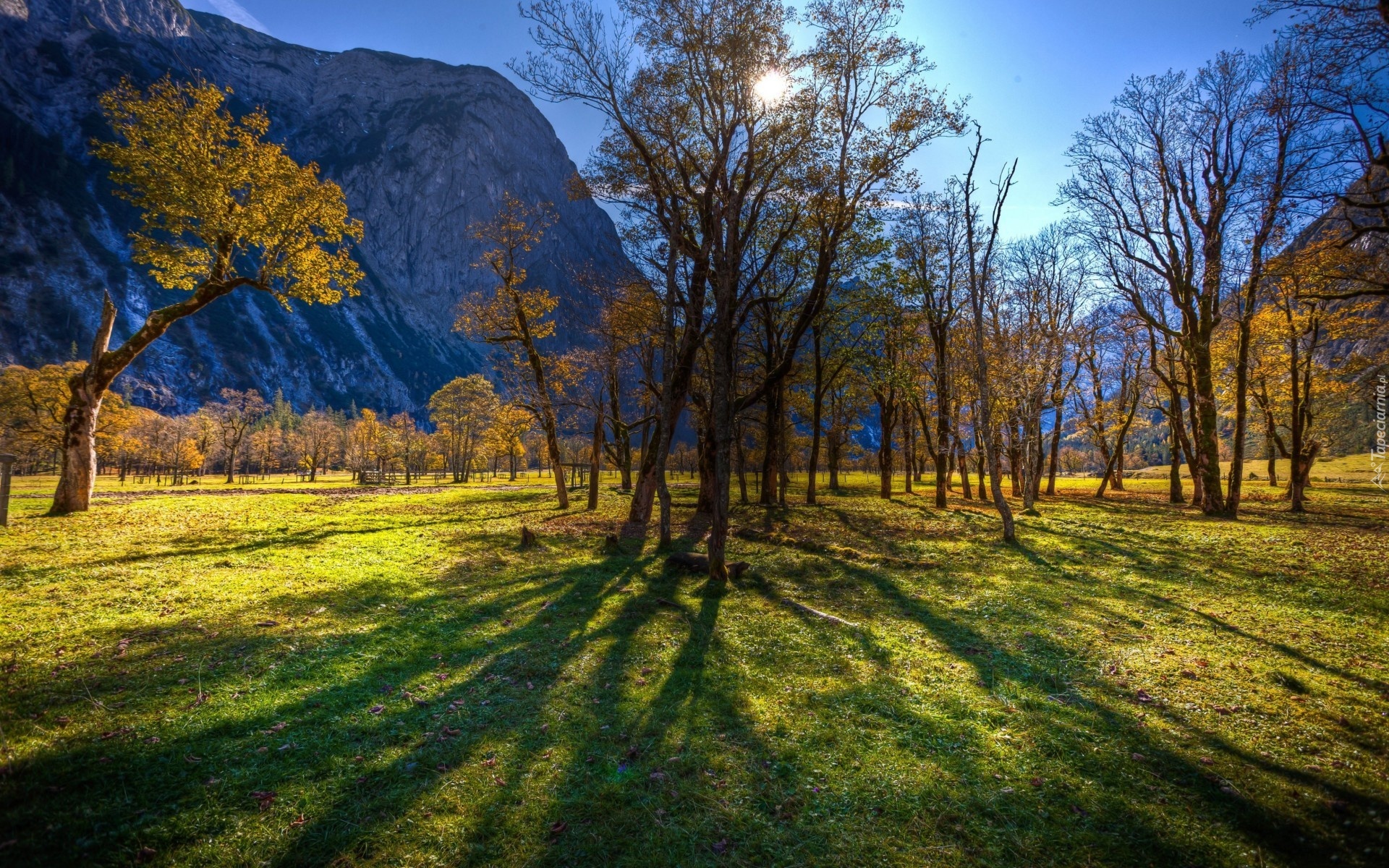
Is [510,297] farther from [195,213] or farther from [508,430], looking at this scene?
[508,430]

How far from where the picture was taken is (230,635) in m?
7.91

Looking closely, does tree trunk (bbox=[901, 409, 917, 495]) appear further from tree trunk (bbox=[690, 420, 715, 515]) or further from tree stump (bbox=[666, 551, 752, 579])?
tree stump (bbox=[666, 551, 752, 579])

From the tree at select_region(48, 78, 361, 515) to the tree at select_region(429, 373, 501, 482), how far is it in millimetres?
41855

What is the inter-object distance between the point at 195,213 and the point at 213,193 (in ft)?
4.43

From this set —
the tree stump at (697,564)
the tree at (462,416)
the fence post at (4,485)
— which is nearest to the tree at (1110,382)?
the tree stump at (697,564)

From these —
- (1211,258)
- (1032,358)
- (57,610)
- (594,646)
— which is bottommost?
(594,646)

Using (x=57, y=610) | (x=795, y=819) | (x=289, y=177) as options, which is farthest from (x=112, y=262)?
(x=795, y=819)

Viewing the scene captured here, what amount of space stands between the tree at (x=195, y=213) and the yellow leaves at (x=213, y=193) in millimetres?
37

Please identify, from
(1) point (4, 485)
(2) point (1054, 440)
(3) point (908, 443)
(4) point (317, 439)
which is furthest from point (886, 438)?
(4) point (317, 439)

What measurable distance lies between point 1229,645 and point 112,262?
10100 inches

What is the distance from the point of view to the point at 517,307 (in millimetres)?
26547

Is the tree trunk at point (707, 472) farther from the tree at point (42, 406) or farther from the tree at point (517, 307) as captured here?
the tree at point (42, 406)

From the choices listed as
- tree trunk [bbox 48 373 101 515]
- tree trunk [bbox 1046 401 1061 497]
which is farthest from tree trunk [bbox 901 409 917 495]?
tree trunk [bbox 48 373 101 515]

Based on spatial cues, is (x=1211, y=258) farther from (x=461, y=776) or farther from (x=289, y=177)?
(x=289, y=177)
